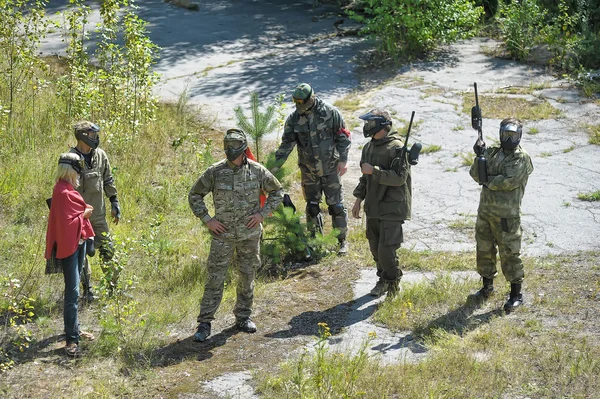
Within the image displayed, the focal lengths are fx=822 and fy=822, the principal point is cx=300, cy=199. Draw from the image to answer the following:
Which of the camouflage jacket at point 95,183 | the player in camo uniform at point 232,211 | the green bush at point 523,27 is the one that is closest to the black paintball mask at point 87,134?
the camouflage jacket at point 95,183

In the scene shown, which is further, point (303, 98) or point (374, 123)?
point (303, 98)

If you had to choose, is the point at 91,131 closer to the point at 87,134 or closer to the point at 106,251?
the point at 87,134

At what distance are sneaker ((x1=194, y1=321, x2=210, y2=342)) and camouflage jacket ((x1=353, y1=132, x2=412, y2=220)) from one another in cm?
187

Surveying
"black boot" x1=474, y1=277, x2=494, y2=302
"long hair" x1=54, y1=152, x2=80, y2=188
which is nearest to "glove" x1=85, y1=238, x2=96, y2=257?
"long hair" x1=54, y1=152, x2=80, y2=188

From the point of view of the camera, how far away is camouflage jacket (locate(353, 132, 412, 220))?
24.7 feet

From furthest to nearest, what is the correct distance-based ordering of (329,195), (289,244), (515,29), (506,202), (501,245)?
1. (515,29)
2. (329,195)
3. (289,244)
4. (501,245)
5. (506,202)

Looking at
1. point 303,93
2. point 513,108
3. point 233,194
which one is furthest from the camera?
point 513,108

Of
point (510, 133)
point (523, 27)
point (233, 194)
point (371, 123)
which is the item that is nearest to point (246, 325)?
point (233, 194)

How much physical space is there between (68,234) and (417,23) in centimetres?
1035

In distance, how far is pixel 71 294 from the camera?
21.9 feet

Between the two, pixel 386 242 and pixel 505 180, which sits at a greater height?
pixel 505 180

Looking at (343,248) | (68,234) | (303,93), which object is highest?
(303,93)

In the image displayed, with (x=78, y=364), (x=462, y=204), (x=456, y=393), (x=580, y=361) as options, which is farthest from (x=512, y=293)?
(x=78, y=364)

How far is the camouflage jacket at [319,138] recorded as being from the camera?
8875 millimetres
